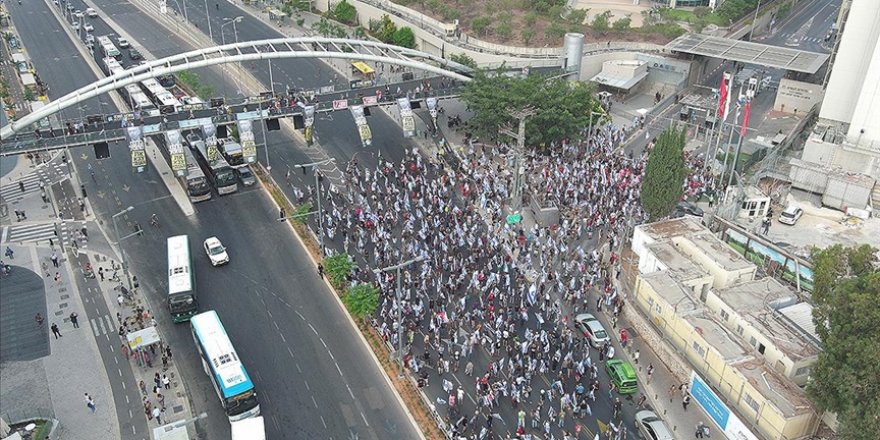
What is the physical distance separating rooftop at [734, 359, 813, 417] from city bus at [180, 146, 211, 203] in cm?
4350

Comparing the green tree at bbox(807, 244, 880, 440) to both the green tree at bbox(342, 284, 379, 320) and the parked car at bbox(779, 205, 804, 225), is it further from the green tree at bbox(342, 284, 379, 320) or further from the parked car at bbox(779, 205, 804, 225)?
the green tree at bbox(342, 284, 379, 320)

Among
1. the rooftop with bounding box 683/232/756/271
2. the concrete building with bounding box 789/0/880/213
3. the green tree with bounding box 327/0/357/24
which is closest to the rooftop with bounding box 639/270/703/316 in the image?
the rooftop with bounding box 683/232/756/271

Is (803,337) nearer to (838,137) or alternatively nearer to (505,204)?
(505,204)

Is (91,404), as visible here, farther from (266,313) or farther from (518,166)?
(518,166)

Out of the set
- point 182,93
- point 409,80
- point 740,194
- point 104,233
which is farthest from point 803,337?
point 182,93

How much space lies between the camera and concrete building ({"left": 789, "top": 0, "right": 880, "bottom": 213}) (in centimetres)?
5688

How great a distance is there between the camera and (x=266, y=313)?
46.7 meters

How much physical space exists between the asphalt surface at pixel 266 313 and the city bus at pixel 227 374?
4.87 ft

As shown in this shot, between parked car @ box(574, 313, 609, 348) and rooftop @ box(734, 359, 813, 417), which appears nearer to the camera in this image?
rooftop @ box(734, 359, 813, 417)

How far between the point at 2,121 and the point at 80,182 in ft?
33.9

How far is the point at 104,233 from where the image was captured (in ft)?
182

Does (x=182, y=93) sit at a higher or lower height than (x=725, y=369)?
higher

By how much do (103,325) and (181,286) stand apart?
5919 millimetres

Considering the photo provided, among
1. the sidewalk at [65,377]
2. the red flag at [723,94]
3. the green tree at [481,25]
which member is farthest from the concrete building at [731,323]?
the green tree at [481,25]
